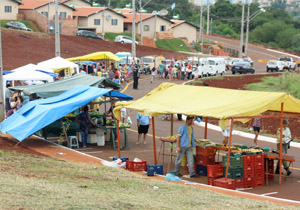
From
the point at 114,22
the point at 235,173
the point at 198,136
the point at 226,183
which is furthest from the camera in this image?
the point at 114,22

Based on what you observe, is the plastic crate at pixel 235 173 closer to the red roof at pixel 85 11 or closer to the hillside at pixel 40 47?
the hillside at pixel 40 47

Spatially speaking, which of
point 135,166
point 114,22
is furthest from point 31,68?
point 114,22

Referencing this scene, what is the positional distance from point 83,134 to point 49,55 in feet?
146

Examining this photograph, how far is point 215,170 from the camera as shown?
15031mm

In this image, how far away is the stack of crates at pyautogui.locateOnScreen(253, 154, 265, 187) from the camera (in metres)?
15.1

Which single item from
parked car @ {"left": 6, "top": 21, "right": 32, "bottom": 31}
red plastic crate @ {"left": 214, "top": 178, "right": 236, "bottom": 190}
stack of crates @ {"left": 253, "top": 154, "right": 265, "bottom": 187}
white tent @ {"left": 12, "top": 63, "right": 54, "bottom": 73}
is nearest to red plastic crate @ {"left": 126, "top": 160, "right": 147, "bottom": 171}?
red plastic crate @ {"left": 214, "top": 178, "right": 236, "bottom": 190}

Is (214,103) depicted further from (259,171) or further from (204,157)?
(259,171)

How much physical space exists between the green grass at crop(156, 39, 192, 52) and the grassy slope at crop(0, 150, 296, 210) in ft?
253

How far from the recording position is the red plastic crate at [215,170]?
1495 cm

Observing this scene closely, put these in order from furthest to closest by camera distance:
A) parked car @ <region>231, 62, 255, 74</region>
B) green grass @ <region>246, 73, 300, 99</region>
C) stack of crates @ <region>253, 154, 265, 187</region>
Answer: parked car @ <region>231, 62, 255, 74</region> < green grass @ <region>246, 73, 300, 99</region> < stack of crates @ <region>253, 154, 265, 187</region>

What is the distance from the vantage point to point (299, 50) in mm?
112938

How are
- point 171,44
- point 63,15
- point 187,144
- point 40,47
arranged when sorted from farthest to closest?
point 171,44 < point 63,15 < point 40,47 < point 187,144

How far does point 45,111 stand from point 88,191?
29.6 feet

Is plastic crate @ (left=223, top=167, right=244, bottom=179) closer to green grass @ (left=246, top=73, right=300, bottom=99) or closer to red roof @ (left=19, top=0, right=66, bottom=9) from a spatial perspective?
green grass @ (left=246, top=73, right=300, bottom=99)
